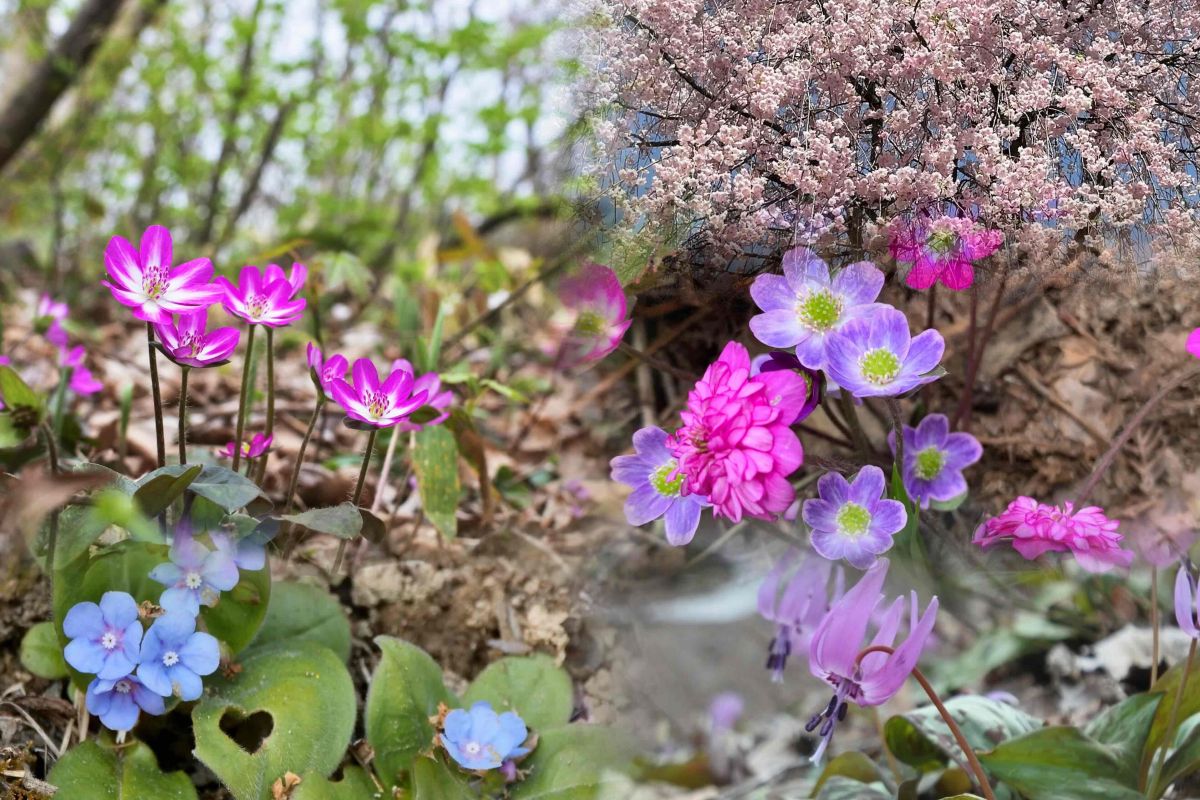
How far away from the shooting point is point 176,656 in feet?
3.46

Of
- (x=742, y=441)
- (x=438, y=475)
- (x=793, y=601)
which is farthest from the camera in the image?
(x=438, y=475)

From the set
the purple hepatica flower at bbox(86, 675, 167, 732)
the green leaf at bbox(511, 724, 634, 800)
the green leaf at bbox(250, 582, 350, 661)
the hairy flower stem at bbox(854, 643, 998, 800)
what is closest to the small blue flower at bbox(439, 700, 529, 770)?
the green leaf at bbox(511, 724, 634, 800)

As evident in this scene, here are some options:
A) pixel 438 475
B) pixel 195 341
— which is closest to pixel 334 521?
pixel 195 341

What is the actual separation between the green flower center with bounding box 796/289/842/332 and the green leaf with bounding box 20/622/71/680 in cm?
95

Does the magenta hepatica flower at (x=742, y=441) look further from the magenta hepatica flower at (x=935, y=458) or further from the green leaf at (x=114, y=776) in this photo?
the green leaf at (x=114, y=776)

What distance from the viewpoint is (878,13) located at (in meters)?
0.93

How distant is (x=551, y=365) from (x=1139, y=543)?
1.48 meters

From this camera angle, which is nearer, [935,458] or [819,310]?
[819,310]

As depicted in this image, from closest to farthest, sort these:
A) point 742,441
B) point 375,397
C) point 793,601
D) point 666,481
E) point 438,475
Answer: point 742,441 → point 666,481 → point 375,397 → point 793,601 → point 438,475

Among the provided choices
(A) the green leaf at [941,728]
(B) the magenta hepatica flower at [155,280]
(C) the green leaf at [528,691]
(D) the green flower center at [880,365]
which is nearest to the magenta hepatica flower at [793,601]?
(A) the green leaf at [941,728]

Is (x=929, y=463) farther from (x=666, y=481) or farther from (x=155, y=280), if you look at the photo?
(x=155, y=280)

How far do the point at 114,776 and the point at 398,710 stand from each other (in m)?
0.31

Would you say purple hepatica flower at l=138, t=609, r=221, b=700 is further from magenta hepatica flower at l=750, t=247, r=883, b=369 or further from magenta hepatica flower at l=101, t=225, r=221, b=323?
magenta hepatica flower at l=750, t=247, r=883, b=369

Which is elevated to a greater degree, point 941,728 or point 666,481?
point 666,481
